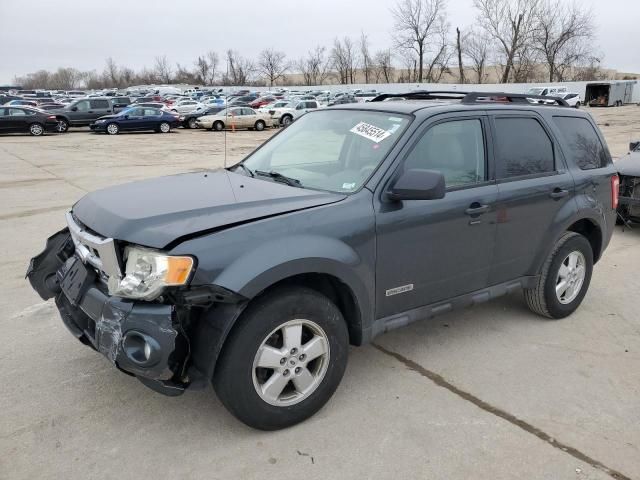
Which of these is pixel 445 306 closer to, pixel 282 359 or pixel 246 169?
pixel 282 359

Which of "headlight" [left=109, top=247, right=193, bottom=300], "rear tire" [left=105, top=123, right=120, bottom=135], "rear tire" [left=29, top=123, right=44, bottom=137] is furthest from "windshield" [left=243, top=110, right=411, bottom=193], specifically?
"rear tire" [left=29, top=123, right=44, bottom=137]

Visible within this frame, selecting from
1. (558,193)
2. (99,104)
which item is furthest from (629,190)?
(99,104)

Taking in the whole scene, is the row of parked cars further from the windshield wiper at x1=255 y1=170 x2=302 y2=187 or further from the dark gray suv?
the windshield wiper at x1=255 y1=170 x2=302 y2=187

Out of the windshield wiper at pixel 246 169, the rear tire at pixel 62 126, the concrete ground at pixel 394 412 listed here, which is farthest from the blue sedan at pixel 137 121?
the windshield wiper at pixel 246 169

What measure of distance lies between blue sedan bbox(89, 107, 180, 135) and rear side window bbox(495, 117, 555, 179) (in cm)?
2750

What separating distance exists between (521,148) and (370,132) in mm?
1281

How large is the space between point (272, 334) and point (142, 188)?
1.37 m

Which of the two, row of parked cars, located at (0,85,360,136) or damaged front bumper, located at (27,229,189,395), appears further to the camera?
row of parked cars, located at (0,85,360,136)

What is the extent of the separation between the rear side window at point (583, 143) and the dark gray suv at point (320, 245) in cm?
3

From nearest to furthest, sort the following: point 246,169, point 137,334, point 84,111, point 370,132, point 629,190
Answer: point 137,334 → point 370,132 → point 246,169 → point 629,190 → point 84,111

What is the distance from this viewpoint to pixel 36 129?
27.1 m

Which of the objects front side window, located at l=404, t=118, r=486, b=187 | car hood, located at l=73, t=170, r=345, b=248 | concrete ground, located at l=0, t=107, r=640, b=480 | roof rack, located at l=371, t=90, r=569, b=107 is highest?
roof rack, located at l=371, t=90, r=569, b=107

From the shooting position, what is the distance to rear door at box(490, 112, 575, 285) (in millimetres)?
3918

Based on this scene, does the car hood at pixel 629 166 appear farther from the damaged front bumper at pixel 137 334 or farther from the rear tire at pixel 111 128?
the rear tire at pixel 111 128
